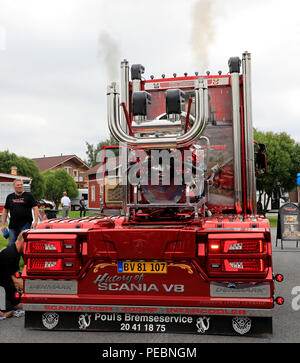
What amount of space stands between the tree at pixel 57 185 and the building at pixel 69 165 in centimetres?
1666

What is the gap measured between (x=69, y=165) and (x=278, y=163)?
4877cm

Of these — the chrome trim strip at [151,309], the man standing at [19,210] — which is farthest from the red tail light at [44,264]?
the man standing at [19,210]

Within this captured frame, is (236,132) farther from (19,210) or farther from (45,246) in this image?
(19,210)

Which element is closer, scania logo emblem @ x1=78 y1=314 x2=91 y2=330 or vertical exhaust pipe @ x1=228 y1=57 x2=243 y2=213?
scania logo emblem @ x1=78 y1=314 x2=91 y2=330

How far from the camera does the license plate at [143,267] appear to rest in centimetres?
462

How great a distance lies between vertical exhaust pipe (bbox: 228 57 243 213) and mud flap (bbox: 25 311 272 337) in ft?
8.06

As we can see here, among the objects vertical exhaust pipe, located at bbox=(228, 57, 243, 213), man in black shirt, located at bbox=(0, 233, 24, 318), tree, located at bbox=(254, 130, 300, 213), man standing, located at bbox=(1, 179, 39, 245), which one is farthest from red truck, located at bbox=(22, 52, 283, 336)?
tree, located at bbox=(254, 130, 300, 213)

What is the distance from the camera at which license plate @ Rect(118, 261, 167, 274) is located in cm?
462

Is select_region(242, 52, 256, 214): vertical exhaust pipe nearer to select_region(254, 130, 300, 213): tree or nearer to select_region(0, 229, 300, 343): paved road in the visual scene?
select_region(0, 229, 300, 343): paved road

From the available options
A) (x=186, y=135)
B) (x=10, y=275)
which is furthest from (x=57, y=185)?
(x=186, y=135)

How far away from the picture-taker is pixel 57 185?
54000 millimetres

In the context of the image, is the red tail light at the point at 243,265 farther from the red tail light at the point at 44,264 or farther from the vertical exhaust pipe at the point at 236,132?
the vertical exhaust pipe at the point at 236,132

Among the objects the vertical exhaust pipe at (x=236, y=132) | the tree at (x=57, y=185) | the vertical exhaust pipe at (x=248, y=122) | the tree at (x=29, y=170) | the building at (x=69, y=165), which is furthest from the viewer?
the building at (x=69, y=165)
